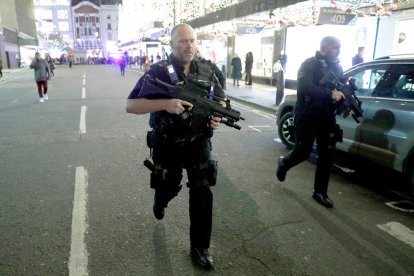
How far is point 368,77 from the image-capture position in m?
5.13

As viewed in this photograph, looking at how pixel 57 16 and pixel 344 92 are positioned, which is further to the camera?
pixel 57 16

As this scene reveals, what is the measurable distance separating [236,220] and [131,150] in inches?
130

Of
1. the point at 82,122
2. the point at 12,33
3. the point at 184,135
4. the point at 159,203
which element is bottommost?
the point at 82,122

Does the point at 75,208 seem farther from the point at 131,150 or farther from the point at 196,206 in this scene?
the point at 131,150

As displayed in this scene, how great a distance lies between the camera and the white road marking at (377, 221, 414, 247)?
11.3 ft

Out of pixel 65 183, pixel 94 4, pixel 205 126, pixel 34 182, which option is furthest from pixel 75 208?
pixel 94 4

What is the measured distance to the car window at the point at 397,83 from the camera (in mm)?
4410

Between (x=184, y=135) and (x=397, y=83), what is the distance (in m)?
3.24

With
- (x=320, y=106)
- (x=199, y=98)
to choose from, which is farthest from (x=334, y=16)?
(x=199, y=98)

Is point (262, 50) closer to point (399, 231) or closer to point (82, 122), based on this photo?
point (82, 122)

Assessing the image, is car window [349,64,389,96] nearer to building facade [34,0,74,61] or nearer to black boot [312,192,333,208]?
black boot [312,192,333,208]

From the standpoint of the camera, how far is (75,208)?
160 inches

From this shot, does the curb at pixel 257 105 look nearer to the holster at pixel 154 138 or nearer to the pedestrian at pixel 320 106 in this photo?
the pedestrian at pixel 320 106

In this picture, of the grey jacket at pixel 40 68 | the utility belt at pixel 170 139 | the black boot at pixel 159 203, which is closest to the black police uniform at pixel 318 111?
the utility belt at pixel 170 139
